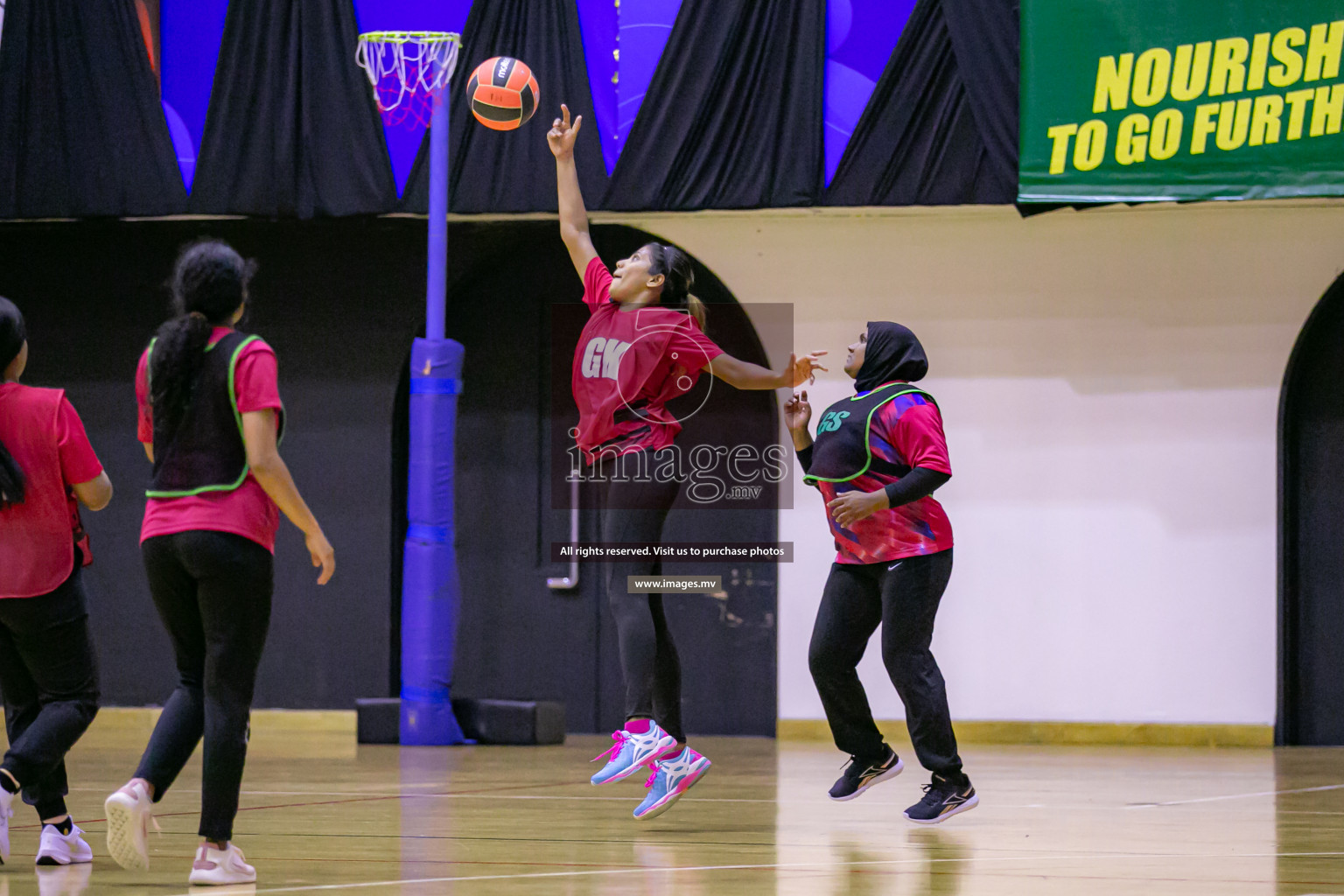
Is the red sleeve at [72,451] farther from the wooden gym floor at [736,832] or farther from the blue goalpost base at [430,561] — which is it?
the blue goalpost base at [430,561]

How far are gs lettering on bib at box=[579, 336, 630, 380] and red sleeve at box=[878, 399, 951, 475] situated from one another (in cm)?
95

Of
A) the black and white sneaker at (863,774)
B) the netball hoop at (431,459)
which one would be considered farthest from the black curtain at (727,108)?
the black and white sneaker at (863,774)

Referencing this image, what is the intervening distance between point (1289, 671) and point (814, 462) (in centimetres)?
536

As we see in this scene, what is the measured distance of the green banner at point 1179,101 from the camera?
27.5 feet

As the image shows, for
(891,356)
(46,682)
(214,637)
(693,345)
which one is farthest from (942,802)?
(46,682)

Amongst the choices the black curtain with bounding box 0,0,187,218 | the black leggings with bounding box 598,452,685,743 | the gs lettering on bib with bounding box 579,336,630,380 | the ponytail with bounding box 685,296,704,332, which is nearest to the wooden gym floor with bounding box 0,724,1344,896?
the black leggings with bounding box 598,452,685,743

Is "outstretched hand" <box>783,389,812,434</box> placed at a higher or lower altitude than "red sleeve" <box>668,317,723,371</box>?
lower

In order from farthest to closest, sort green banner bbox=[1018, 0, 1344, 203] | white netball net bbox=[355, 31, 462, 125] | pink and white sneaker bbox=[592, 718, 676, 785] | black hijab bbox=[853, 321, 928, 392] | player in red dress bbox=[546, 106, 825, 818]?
white netball net bbox=[355, 31, 462, 125], green banner bbox=[1018, 0, 1344, 203], black hijab bbox=[853, 321, 928, 392], player in red dress bbox=[546, 106, 825, 818], pink and white sneaker bbox=[592, 718, 676, 785]

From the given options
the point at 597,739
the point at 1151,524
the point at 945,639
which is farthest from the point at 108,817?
the point at 1151,524

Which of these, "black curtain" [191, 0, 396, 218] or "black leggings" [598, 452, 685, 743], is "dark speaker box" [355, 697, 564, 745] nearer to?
"black curtain" [191, 0, 396, 218]

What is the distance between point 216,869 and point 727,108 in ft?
20.6

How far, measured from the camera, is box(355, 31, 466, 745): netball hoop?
855cm

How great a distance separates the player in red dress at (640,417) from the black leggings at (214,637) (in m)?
1.47

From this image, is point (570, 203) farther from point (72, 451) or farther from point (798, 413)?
point (72, 451)
